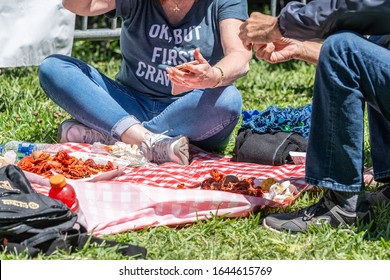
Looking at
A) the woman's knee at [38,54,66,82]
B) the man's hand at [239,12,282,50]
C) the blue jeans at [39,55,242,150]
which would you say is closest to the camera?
the man's hand at [239,12,282,50]

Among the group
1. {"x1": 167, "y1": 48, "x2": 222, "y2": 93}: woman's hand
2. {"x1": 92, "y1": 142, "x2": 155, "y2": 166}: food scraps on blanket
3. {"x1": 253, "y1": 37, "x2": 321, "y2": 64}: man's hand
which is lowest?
{"x1": 92, "y1": 142, "x2": 155, "y2": 166}: food scraps on blanket

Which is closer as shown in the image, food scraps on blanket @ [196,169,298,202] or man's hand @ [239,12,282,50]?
man's hand @ [239,12,282,50]

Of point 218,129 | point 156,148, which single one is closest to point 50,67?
point 156,148

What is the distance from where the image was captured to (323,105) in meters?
3.30

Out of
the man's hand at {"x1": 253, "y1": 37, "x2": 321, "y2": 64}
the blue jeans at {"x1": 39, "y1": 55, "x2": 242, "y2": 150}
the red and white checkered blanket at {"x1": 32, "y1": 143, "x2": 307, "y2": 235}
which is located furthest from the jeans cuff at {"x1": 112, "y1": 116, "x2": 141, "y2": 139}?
the man's hand at {"x1": 253, "y1": 37, "x2": 321, "y2": 64}

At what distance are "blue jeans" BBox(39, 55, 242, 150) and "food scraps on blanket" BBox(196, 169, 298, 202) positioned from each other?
2.31 feet

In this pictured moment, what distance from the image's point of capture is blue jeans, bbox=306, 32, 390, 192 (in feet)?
10.6

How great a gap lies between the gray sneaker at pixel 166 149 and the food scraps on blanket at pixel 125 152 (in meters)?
0.04

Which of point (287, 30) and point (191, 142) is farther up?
point (287, 30)

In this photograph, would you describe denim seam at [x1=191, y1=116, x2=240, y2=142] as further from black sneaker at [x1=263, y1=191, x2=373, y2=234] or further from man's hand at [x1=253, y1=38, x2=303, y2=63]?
black sneaker at [x1=263, y1=191, x2=373, y2=234]

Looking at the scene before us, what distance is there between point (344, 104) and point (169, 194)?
818 millimetres

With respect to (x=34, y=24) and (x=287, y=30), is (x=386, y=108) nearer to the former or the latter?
(x=287, y=30)

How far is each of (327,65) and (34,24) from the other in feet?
10.00
